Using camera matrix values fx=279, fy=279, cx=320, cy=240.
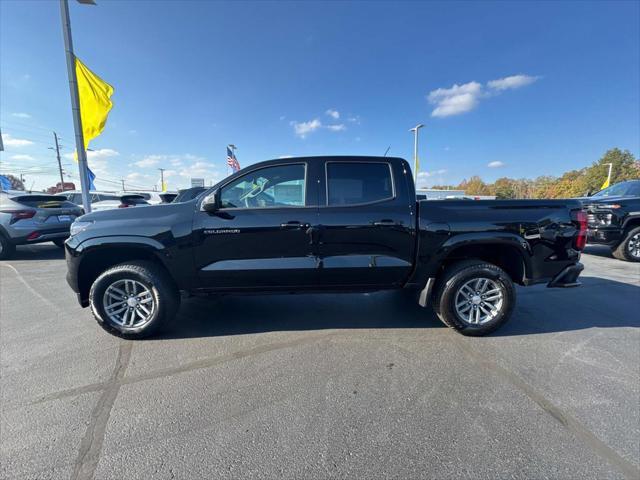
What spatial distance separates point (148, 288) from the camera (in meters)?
3.07

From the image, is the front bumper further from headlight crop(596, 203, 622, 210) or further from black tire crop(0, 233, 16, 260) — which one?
headlight crop(596, 203, 622, 210)

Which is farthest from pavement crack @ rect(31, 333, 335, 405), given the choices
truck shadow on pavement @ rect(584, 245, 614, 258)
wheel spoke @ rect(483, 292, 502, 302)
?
truck shadow on pavement @ rect(584, 245, 614, 258)

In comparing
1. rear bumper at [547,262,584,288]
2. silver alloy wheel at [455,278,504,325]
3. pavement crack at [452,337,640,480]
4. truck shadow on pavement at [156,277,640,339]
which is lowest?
pavement crack at [452,337,640,480]

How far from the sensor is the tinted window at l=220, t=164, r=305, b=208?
308cm

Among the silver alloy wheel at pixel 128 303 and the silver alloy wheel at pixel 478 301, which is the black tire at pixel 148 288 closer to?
the silver alloy wheel at pixel 128 303

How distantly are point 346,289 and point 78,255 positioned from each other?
2.97m

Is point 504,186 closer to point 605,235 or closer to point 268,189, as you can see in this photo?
point 605,235

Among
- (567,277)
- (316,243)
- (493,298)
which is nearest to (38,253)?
(316,243)

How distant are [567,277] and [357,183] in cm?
270

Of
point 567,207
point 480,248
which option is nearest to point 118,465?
point 480,248

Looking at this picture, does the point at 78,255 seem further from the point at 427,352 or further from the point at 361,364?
the point at 427,352

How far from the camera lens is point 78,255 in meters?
3.03

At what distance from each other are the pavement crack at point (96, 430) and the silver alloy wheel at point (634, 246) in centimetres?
1006

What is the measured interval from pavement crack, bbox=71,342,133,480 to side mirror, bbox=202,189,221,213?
1691mm
